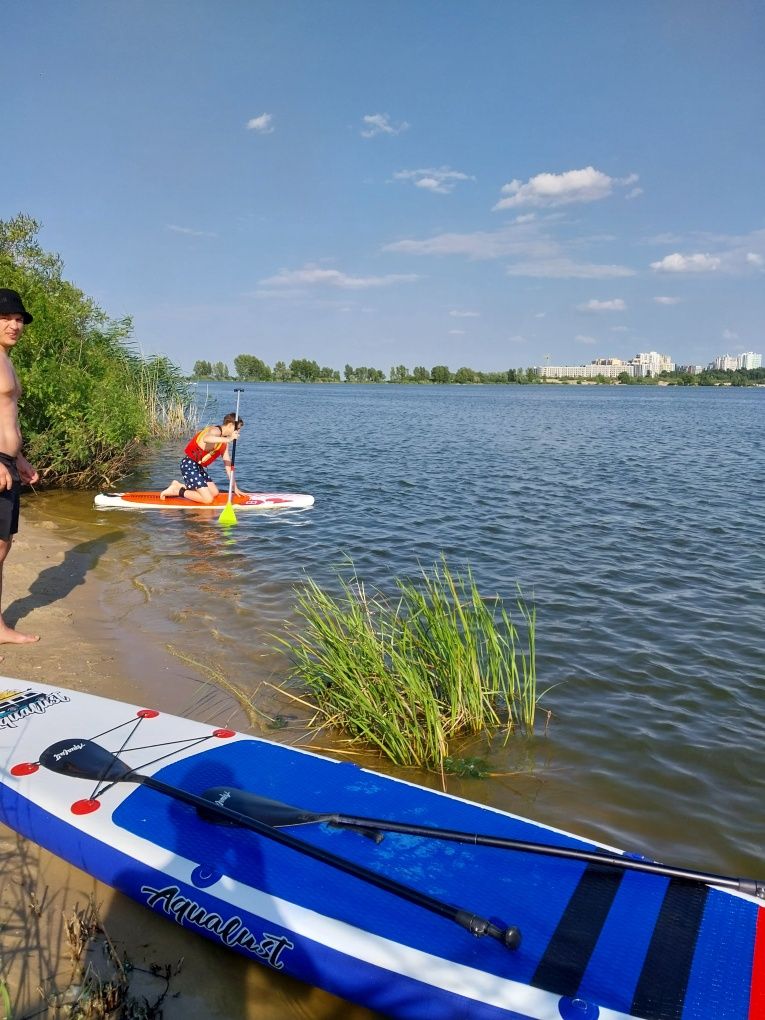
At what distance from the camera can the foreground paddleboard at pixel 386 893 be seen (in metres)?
2.61

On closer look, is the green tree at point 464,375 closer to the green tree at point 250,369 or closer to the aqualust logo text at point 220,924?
the green tree at point 250,369

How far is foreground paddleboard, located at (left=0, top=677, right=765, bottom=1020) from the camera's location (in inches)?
103

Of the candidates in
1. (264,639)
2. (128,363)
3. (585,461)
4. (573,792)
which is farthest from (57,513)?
(585,461)

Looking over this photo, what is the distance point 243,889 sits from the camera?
9.90 ft

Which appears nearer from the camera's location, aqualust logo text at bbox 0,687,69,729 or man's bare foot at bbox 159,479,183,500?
aqualust logo text at bbox 0,687,69,729

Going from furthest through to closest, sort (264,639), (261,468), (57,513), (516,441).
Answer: (516,441) < (261,468) < (57,513) < (264,639)

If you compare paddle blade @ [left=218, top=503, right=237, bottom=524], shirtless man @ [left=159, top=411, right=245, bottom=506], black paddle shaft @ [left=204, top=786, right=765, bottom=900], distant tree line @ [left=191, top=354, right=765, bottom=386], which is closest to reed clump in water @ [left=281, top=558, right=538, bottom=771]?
black paddle shaft @ [left=204, top=786, right=765, bottom=900]

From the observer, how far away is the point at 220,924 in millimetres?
2939

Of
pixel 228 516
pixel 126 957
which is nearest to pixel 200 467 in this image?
pixel 228 516

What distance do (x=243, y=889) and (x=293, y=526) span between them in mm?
8886

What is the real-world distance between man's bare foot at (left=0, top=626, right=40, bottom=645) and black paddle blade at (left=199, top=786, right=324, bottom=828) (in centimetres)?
323

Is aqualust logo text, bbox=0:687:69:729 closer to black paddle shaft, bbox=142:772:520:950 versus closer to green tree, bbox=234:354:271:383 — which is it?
black paddle shaft, bbox=142:772:520:950

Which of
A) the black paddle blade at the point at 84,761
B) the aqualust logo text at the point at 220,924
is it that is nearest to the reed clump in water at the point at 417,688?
the black paddle blade at the point at 84,761

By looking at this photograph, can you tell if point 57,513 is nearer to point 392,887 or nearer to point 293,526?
point 293,526
